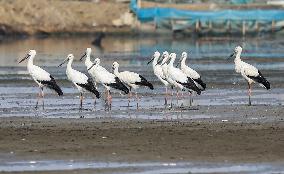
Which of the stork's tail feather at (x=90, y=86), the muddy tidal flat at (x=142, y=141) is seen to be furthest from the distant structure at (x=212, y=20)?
the muddy tidal flat at (x=142, y=141)

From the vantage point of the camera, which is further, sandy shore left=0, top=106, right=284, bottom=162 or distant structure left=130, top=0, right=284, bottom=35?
distant structure left=130, top=0, right=284, bottom=35

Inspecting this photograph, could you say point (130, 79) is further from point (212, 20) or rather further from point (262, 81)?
point (212, 20)

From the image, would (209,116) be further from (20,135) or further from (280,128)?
(20,135)

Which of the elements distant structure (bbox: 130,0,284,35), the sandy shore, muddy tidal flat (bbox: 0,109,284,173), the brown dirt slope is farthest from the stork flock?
the brown dirt slope

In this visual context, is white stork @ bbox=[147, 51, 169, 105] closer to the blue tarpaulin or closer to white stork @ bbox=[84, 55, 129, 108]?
white stork @ bbox=[84, 55, 129, 108]

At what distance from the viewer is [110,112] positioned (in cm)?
2294

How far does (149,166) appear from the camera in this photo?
1502 cm

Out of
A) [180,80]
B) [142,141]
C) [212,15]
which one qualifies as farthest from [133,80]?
[212,15]

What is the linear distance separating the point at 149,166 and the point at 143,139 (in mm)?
2769

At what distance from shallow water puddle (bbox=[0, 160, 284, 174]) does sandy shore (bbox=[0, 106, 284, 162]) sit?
418mm

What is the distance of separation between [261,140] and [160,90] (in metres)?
11.6

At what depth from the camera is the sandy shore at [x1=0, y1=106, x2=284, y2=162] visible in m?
16.0

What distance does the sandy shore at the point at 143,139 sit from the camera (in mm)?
15992

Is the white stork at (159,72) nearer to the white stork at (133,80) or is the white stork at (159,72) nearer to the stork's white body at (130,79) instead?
the white stork at (133,80)
